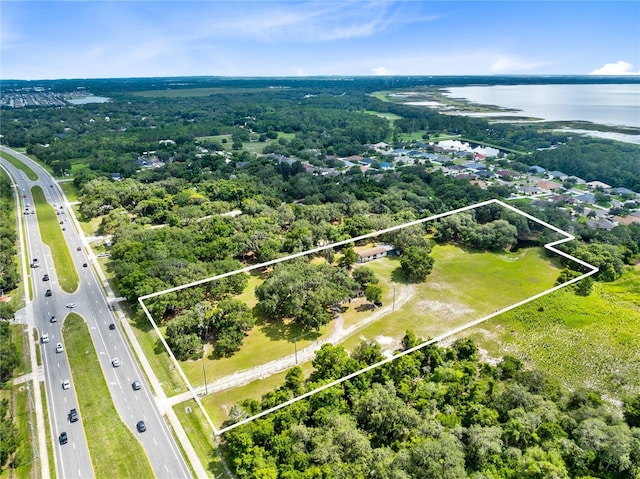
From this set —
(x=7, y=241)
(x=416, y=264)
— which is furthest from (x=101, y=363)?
(x=7, y=241)

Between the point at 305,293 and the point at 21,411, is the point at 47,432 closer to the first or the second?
the point at 21,411

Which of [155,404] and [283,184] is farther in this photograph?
[283,184]

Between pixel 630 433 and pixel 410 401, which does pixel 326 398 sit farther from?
pixel 630 433

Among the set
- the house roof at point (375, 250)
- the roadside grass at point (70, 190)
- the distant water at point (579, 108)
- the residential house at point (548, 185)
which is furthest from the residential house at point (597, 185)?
the roadside grass at point (70, 190)

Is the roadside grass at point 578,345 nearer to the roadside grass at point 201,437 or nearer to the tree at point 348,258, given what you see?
the tree at point 348,258

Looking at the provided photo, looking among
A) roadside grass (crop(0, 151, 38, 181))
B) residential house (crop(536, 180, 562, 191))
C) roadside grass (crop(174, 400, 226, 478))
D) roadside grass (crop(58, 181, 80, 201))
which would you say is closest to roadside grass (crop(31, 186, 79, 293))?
roadside grass (crop(58, 181, 80, 201))

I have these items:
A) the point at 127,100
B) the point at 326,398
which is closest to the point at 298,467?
the point at 326,398
